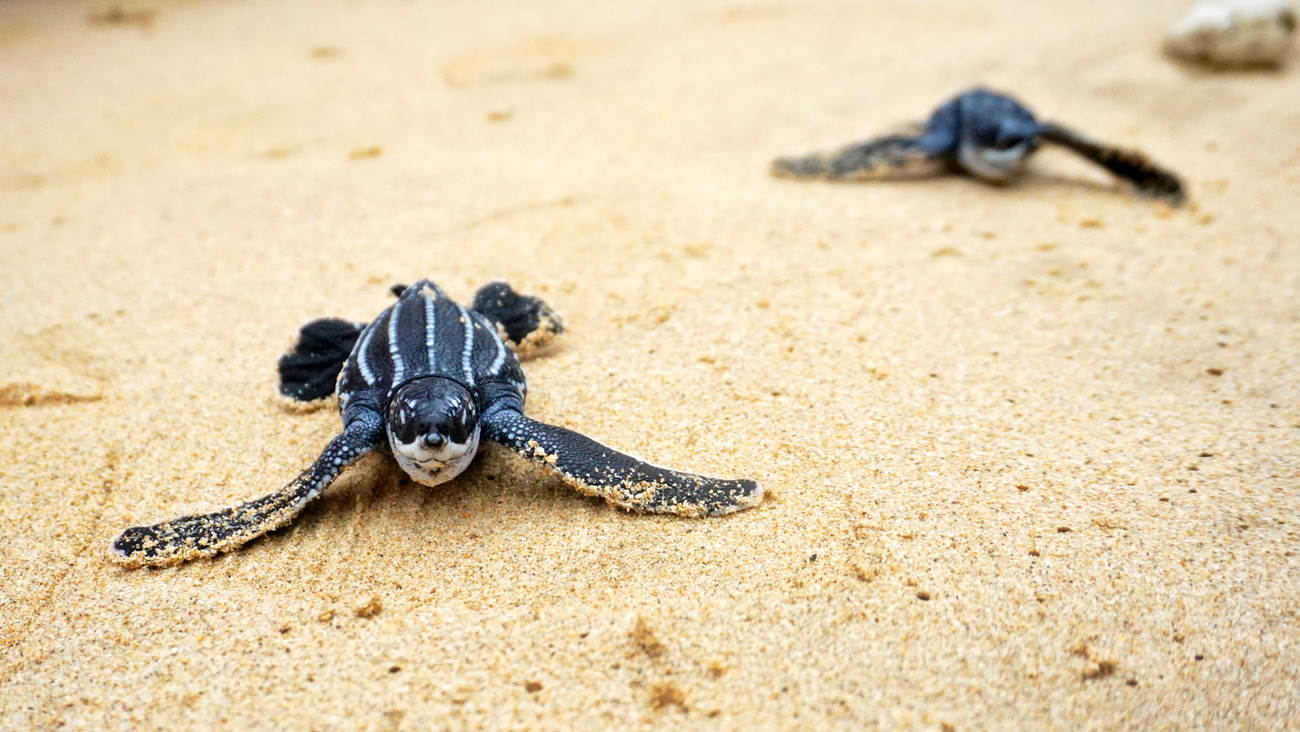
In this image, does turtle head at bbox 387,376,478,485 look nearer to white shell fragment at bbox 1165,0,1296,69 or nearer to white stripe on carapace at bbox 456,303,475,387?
white stripe on carapace at bbox 456,303,475,387

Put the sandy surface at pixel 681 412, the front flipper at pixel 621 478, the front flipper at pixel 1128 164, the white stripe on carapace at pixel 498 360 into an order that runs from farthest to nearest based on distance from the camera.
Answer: the front flipper at pixel 1128 164 → the white stripe on carapace at pixel 498 360 → the front flipper at pixel 621 478 → the sandy surface at pixel 681 412

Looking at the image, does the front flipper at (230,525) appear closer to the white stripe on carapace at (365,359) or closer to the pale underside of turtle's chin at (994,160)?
the white stripe on carapace at (365,359)

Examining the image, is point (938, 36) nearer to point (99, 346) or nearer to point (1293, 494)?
point (1293, 494)

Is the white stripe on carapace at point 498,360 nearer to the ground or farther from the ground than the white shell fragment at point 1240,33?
nearer to the ground

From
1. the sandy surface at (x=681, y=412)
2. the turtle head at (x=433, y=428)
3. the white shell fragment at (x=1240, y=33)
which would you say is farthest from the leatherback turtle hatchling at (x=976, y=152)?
the turtle head at (x=433, y=428)

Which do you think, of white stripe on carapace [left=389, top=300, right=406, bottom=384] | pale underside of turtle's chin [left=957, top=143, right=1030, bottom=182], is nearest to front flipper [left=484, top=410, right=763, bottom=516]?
white stripe on carapace [left=389, top=300, right=406, bottom=384]

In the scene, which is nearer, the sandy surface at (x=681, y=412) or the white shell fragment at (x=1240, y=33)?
the sandy surface at (x=681, y=412)

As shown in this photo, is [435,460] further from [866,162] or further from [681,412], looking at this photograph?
[866,162]
